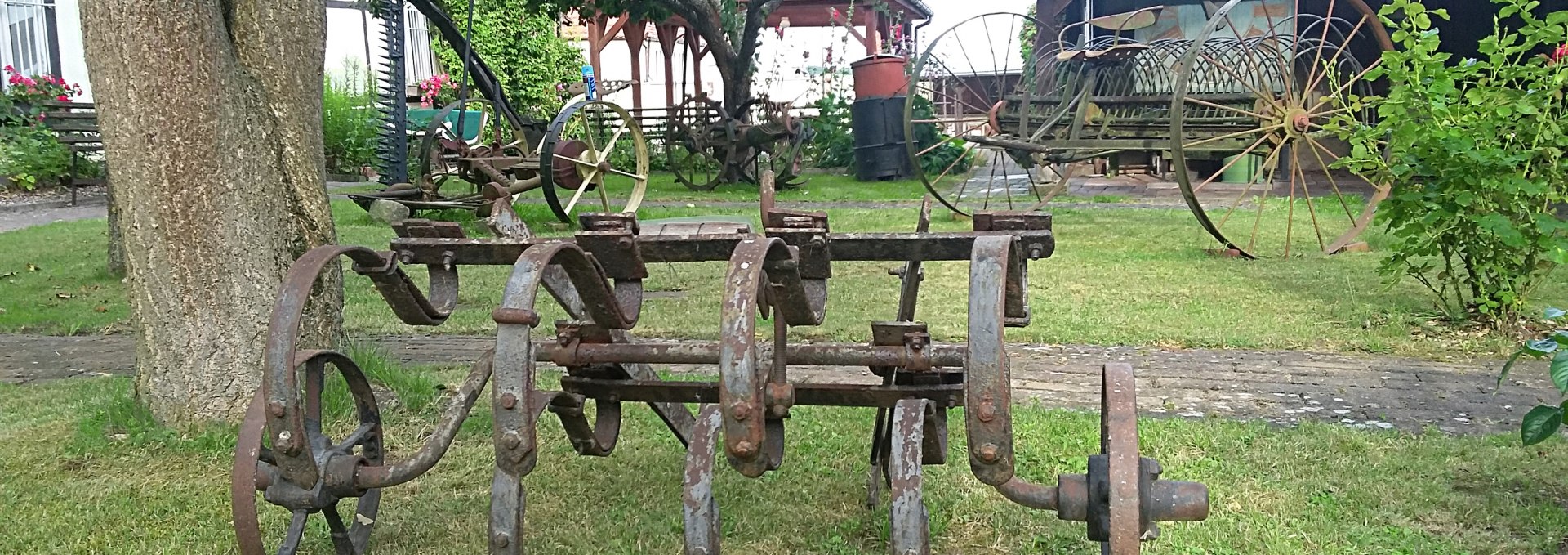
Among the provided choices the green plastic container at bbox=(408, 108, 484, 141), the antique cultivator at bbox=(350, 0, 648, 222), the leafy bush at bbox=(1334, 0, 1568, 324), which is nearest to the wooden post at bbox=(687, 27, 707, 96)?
the green plastic container at bbox=(408, 108, 484, 141)

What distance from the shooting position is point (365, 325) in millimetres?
5281

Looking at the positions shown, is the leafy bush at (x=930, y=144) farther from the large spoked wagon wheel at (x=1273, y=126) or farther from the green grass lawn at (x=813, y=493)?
the green grass lawn at (x=813, y=493)

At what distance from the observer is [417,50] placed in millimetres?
17438

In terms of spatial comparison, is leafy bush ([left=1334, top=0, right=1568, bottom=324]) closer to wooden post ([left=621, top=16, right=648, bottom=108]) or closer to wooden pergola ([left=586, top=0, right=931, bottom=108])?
wooden pergola ([left=586, top=0, right=931, bottom=108])

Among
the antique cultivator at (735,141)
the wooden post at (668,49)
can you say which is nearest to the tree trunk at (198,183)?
the antique cultivator at (735,141)

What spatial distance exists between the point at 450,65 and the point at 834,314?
13.6 m

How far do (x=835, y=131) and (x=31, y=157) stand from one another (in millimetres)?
9907

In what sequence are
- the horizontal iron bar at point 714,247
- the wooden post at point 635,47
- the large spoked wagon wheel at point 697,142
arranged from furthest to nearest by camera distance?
the wooden post at point 635,47 < the large spoked wagon wheel at point 697,142 < the horizontal iron bar at point 714,247

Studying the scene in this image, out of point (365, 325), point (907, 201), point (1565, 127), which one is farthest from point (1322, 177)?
point (365, 325)

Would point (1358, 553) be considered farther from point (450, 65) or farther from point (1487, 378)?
point (450, 65)

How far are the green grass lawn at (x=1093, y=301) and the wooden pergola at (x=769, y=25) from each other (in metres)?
10.2

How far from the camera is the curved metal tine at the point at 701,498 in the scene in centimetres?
202

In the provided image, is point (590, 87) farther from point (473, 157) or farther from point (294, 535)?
point (294, 535)

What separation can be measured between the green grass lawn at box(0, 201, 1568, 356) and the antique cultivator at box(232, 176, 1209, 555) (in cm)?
254
